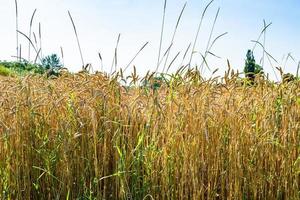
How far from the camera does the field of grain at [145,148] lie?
2283mm

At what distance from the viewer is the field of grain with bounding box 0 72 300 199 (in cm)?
228

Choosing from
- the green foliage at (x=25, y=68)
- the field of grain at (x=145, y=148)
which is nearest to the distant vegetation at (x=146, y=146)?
the field of grain at (x=145, y=148)

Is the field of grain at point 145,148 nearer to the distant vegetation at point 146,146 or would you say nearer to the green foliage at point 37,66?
the distant vegetation at point 146,146

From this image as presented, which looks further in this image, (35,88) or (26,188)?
(35,88)

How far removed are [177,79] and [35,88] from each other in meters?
0.82

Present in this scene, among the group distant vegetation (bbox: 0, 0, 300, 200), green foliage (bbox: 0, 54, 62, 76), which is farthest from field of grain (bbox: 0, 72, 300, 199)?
green foliage (bbox: 0, 54, 62, 76)

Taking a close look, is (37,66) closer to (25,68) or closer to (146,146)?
(25,68)

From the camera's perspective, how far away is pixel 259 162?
2.34m

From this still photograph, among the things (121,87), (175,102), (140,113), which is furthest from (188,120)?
(121,87)

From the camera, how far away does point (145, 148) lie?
91.2 inches

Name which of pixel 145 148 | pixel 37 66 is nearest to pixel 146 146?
pixel 145 148

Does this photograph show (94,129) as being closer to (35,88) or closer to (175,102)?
(175,102)

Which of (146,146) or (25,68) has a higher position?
(25,68)

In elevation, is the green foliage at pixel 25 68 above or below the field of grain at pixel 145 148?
above
